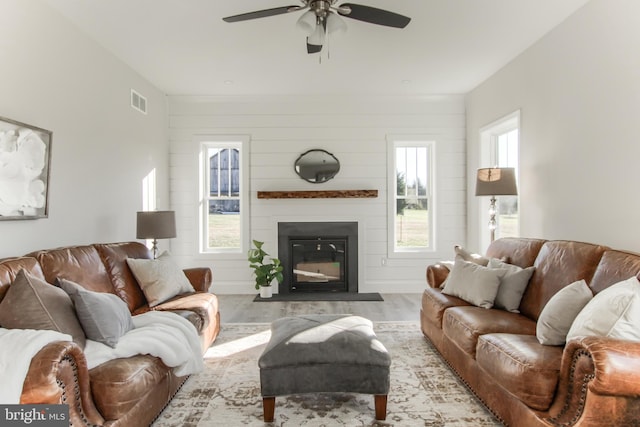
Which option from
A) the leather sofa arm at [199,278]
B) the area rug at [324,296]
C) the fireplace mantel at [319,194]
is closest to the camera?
the leather sofa arm at [199,278]

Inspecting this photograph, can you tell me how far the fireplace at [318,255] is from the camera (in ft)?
18.6

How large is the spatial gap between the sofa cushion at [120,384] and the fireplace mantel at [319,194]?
3.57 m

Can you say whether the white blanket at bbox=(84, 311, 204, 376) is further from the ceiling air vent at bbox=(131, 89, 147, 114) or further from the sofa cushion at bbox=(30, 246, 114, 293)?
the ceiling air vent at bbox=(131, 89, 147, 114)

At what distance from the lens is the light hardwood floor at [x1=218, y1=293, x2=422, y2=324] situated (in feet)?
14.8

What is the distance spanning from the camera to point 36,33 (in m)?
2.95

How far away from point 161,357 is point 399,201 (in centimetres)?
431

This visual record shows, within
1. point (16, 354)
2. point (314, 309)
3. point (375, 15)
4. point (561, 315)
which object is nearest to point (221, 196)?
point (314, 309)

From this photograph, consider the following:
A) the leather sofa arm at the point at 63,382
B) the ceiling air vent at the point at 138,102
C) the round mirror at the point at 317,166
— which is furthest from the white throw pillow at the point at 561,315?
the ceiling air vent at the point at 138,102

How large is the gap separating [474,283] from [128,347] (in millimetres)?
2557

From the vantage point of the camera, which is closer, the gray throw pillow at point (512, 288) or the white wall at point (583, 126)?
the white wall at point (583, 126)

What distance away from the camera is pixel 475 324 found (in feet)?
8.70

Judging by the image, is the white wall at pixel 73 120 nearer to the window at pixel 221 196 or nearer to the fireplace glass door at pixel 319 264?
the window at pixel 221 196

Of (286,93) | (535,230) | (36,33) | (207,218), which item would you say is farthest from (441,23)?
(207,218)

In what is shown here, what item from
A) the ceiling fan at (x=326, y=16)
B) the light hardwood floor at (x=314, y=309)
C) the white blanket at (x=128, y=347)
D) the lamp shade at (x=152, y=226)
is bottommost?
the light hardwood floor at (x=314, y=309)
